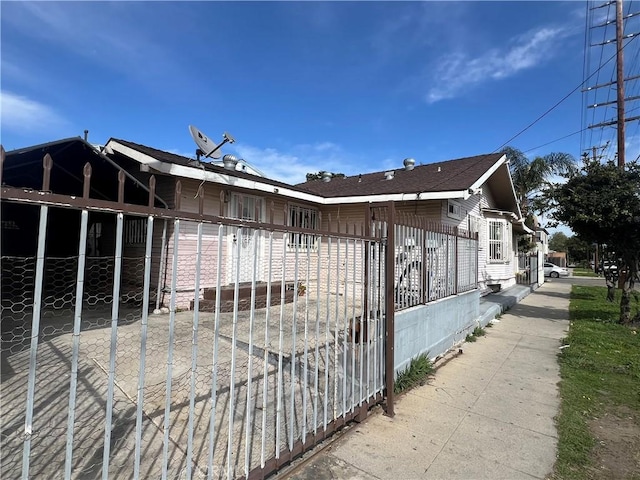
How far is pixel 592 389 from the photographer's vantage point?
4660mm

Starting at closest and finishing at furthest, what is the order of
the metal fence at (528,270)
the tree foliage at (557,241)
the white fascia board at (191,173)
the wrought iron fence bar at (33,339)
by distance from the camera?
the wrought iron fence bar at (33,339) → the white fascia board at (191,173) → the metal fence at (528,270) → the tree foliage at (557,241)

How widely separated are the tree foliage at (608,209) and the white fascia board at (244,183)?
7.93 feet

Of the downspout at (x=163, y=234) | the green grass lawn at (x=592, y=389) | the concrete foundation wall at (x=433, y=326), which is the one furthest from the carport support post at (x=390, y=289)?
the downspout at (x=163, y=234)

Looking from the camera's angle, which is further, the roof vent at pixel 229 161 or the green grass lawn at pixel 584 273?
the green grass lawn at pixel 584 273

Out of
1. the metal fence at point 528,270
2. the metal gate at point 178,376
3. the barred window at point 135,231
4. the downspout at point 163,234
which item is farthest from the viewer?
the metal fence at point 528,270

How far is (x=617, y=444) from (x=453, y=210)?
821 cm

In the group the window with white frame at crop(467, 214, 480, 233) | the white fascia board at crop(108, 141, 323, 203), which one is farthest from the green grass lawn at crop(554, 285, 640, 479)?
the white fascia board at crop(108, 141, 323, 203)

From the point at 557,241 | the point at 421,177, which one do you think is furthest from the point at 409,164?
the point at 557,241

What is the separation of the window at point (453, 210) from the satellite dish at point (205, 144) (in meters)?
6.69

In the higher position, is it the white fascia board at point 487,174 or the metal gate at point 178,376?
the white fascia board at point 487,174

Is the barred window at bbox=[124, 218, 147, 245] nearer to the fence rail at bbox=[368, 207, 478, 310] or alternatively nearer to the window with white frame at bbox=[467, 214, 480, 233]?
the fence rail at bbox=[368, 207, 478, 310]

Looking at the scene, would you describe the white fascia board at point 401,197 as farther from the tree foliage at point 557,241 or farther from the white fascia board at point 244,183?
the tree foliage at point 557,241

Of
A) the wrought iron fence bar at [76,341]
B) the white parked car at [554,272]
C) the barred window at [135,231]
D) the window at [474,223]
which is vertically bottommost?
the white parked car at [554,272]

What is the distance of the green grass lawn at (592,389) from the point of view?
10.4 ft
